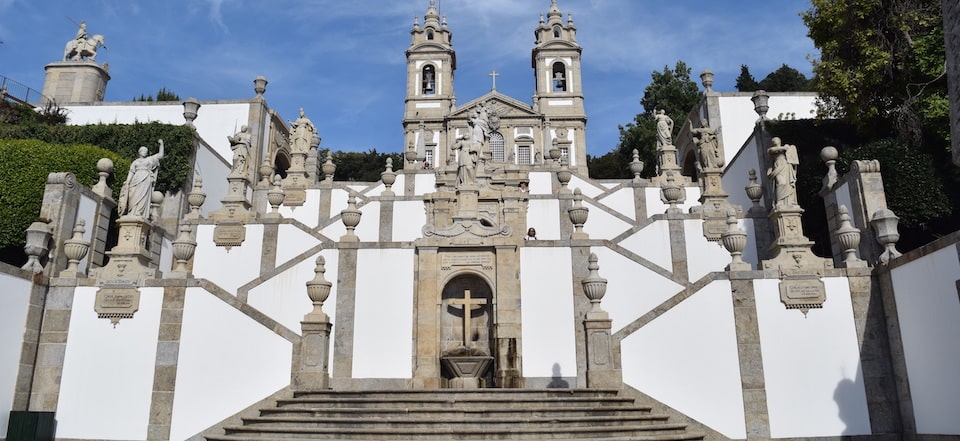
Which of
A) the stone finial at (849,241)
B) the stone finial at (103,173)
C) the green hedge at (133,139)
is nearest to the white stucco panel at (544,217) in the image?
the stone finial at (849,241)

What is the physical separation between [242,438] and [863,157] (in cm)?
1494

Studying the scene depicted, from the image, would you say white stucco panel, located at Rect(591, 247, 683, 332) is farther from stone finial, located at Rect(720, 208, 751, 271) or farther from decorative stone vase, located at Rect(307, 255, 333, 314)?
decorative stone vase, located at Rect(307, 255, 333, 314)

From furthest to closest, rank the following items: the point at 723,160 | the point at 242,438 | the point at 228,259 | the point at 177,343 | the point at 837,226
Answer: the point at 723,160
the point at 228,259
the point at 837,226
the point at 177,343
the point at 242,438

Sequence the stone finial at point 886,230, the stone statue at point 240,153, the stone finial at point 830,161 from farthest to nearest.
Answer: the stone statue at point 240,153
the stone finial at point 830,161
the stone finial at point 886,230

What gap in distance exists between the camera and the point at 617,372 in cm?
1091

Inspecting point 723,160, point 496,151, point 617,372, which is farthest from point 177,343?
point 496,151

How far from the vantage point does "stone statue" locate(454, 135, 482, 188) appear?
50.4ft

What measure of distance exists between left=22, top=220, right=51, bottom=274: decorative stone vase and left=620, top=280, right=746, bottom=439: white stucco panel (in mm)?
10365

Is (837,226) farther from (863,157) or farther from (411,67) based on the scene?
(411,67)

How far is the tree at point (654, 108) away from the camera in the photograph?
1590 inches

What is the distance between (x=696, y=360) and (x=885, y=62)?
10584 mm

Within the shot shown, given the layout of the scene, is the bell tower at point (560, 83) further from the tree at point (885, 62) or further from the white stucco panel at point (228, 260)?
the white stucco panel at point (228, 260)

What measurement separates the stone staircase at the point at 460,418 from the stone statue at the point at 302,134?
1428 centimetres

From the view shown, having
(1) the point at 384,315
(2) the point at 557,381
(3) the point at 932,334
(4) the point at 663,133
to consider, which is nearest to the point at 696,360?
(2) the point at 557,381
